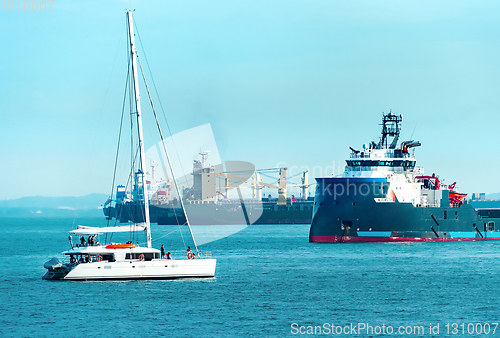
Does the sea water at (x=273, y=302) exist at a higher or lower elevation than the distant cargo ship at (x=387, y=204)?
lower

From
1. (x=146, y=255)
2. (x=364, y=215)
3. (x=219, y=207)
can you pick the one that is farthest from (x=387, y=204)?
(x=219, y=207)

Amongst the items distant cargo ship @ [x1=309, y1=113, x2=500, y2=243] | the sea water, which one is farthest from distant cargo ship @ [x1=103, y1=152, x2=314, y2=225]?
the sea water

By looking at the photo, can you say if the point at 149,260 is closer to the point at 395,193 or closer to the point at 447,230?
the point at 395,193

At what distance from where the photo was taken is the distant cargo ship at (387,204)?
59125 millimetres

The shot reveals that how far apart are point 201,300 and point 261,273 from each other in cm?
1144

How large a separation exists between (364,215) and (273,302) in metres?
28.9

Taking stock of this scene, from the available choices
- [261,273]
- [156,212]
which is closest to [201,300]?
[261,273]

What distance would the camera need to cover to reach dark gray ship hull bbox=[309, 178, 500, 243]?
193ft

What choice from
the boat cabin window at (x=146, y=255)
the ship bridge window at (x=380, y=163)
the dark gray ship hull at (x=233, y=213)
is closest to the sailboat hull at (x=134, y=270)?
the boat cabin window at (x=146, y=255)

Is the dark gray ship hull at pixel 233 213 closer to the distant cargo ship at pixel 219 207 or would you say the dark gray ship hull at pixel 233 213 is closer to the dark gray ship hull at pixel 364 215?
the distant cargo ship at pixel 219 207

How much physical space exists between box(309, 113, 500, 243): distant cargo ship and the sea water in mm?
10819

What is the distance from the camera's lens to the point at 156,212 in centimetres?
16550

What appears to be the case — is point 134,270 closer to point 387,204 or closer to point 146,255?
point 146,255

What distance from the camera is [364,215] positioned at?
59.3m
